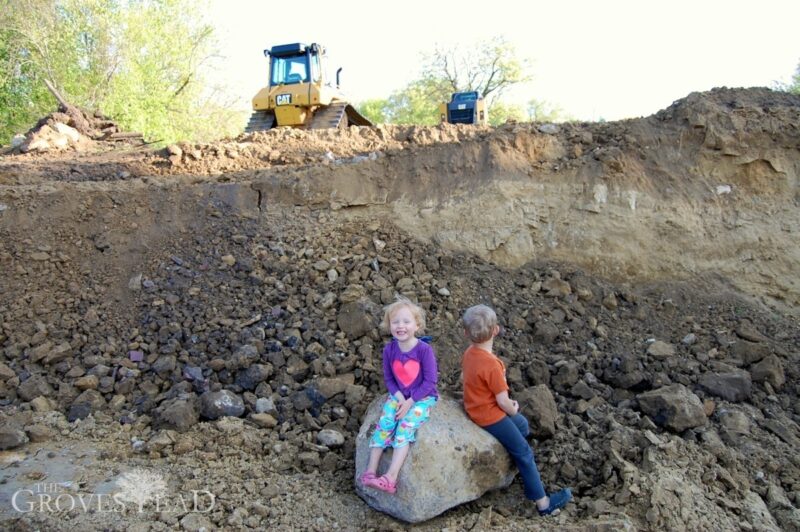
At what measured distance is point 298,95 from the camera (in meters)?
10.4

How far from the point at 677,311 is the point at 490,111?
2720cm

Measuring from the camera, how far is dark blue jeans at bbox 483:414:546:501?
296cm

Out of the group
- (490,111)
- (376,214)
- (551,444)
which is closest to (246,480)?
(551,444)

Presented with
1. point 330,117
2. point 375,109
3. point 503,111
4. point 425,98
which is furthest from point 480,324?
point 375,109

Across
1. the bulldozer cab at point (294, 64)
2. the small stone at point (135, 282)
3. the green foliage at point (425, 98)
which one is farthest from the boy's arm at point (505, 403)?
the green foliage at point (425, 98)

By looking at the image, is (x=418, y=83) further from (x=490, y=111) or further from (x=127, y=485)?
(x=127, y=485)

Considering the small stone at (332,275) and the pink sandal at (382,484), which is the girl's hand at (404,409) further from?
the small stone at (332,275)

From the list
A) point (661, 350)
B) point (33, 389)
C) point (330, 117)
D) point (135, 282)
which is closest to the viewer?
point (33, 389)

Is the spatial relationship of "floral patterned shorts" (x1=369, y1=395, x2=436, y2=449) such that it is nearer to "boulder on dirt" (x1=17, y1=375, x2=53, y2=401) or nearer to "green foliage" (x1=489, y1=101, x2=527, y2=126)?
"boulder on dirt" (x1=17, y1=375, x2=53, y2=401)

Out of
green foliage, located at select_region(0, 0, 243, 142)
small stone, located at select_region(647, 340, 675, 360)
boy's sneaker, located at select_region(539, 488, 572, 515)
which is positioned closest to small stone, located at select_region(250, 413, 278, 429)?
boy's sneaker, located at select_region(539, 488, 572, 515)

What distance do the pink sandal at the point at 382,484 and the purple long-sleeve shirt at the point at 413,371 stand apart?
0.43 m

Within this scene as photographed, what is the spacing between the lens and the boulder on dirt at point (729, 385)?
3803 mm

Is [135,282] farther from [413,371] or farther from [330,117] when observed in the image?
[330,117]

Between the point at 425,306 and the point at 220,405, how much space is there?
1.67m
